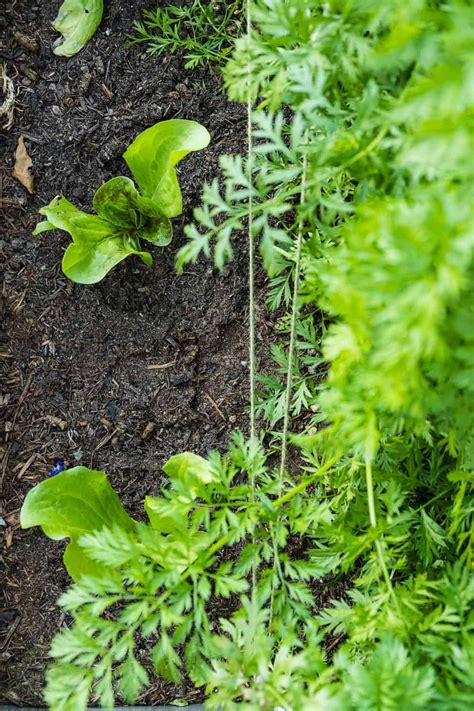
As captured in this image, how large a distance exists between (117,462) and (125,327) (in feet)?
1.12

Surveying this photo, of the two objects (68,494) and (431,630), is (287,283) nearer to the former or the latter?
(68,494)

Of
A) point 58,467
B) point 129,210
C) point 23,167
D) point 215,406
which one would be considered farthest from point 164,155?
point 58,467

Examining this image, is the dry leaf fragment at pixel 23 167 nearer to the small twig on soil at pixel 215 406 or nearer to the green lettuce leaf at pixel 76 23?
the green lettuce leaf at pixel 76 23

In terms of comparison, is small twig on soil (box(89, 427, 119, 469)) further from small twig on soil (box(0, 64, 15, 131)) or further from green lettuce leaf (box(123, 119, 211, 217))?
small twig on soil (box(0, 64, 15, 131))

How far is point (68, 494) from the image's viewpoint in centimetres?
164

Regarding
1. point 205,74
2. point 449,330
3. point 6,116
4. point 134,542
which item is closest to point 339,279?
point 449,330

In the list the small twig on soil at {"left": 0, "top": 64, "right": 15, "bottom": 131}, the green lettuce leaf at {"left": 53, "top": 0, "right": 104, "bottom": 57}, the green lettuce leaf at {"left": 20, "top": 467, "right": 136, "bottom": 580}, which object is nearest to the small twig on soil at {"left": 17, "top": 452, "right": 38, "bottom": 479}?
the green lettuce leaf at {"left": 20, "top": 467, "right": 136, "bottom": 580}

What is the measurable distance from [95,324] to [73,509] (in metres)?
0.49

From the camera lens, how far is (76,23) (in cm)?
192

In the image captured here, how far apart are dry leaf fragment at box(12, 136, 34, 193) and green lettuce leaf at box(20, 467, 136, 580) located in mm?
777

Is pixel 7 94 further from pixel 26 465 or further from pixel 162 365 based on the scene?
pixel 26 465

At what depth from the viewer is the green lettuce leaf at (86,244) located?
1.77m

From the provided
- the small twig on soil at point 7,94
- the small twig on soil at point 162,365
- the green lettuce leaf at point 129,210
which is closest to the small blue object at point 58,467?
the small twig on soil at point 162,365

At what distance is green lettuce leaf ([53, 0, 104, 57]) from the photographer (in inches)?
74.9
